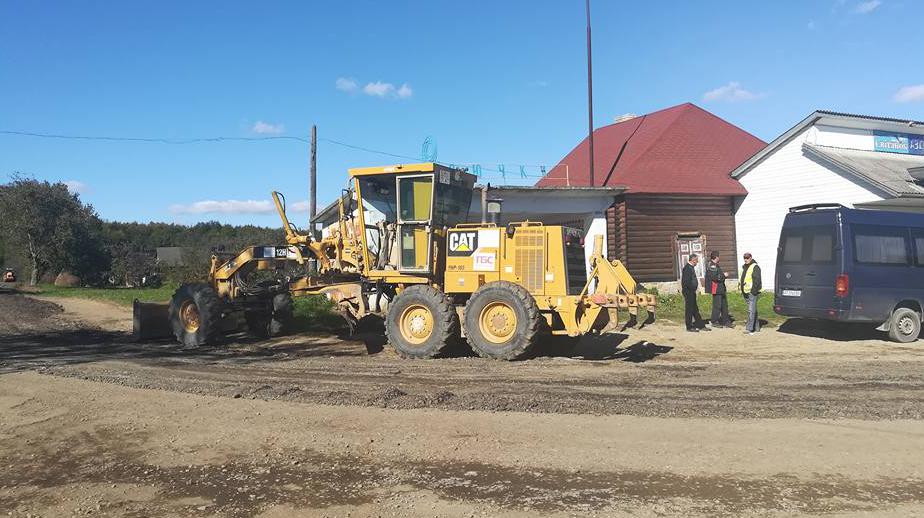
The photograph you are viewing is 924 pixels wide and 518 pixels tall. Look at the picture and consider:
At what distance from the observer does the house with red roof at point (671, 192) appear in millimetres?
19922

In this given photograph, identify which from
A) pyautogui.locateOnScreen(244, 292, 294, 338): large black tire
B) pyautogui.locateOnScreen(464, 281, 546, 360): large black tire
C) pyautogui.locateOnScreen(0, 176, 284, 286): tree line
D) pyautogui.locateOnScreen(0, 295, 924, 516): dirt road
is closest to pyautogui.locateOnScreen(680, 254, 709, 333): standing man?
pyautogui.locateOnScreen(0, 295, 924, 516): dirt road

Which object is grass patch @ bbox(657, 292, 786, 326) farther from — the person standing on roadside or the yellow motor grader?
the yellow motor grader

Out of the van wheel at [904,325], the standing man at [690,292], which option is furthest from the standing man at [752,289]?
the van wheel at [904,325]

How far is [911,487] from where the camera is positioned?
4.33m

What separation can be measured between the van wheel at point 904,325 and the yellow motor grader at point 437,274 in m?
5.34

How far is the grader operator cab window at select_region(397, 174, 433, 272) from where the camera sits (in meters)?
10.8

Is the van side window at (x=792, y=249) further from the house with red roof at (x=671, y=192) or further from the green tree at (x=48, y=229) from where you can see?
the green tree at (x=48, y=229)

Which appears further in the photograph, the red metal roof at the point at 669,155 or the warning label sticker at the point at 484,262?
the red metal roof at the point at 669,155

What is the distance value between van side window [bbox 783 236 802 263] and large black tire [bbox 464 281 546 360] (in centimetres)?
593

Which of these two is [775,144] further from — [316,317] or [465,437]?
[465,437]

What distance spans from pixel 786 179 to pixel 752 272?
849 cm

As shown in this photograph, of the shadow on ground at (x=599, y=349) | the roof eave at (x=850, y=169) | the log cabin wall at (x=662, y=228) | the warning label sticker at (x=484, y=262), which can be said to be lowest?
the shadow on ground at (x=599, y=349)

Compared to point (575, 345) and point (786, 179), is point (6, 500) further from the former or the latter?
point (786, 179)

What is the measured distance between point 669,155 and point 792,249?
978 cm
